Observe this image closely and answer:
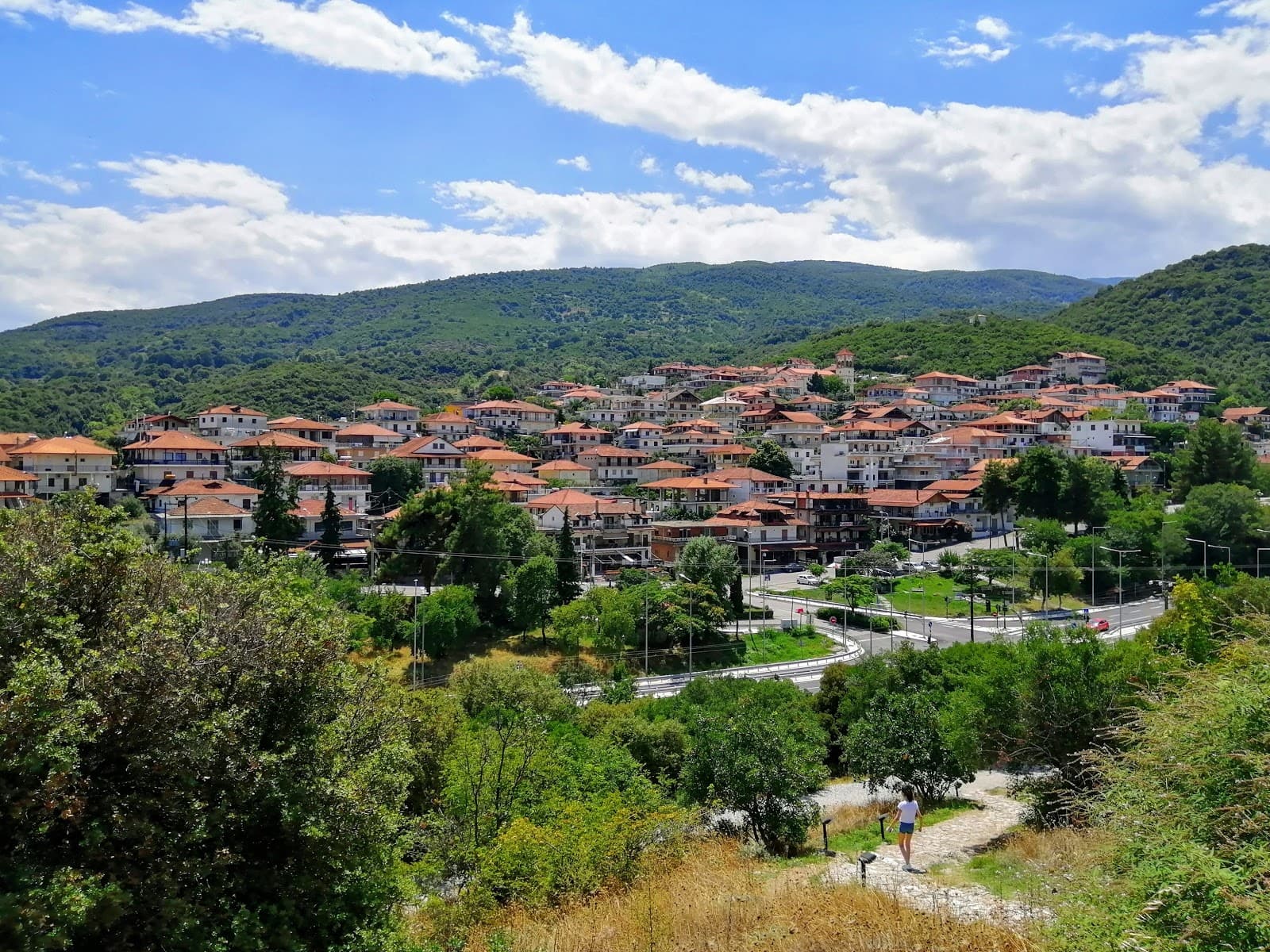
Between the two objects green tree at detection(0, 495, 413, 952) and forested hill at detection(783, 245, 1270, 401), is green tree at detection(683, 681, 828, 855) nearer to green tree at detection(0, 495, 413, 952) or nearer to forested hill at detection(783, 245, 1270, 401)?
green tree at detection(0, 495, 413, 952)

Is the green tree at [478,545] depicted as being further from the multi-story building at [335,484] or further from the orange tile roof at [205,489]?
the multi-story building at [335,484]

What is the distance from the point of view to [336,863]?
877 cm

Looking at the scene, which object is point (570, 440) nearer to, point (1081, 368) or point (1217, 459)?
point (1217, 459)

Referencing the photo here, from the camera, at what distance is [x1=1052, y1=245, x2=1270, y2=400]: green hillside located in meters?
123

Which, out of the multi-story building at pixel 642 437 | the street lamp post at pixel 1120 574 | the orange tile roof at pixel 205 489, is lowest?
the street lamp post at pixel 1120 574

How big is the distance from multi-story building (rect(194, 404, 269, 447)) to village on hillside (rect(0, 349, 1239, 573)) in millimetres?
176

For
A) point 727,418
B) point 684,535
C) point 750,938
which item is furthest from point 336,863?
point 727,418

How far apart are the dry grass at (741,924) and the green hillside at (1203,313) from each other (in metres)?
119

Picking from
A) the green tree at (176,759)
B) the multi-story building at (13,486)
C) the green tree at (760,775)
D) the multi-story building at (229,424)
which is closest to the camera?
the green tree at (176,759)

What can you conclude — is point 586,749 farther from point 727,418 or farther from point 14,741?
point 727,418

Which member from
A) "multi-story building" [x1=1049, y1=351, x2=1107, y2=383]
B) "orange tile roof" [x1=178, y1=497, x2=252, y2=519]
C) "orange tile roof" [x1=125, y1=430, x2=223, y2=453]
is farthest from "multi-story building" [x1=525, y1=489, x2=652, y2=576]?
"multi-story building" [x1=1049, y1=351, x2=1107, y2=383]

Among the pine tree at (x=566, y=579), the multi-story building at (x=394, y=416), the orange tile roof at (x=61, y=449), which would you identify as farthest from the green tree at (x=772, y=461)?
the orange tile roof at (x=61, y=449)

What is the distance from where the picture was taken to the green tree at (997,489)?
63.4 metres

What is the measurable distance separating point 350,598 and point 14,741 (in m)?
34.2
